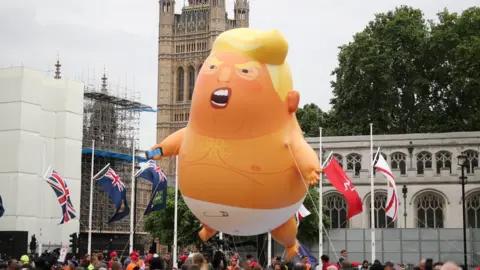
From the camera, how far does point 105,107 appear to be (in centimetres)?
6788

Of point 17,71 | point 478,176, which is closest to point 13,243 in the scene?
point 17,71

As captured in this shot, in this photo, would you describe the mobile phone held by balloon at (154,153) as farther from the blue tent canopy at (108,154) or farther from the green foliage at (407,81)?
the blue tent canopy at (108,154)

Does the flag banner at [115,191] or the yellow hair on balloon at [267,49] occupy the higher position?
the yellow hair on balloon at [267,49]

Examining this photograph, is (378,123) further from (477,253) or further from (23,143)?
(23,143)

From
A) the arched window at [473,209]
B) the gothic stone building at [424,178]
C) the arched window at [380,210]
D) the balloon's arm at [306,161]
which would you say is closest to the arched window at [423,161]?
the gothic stone building at [424,178]

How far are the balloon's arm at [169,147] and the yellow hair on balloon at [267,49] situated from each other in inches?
84.0

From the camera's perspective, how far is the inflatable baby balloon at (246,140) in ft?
50.2

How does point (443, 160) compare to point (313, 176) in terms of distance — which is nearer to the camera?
point (313, 176)

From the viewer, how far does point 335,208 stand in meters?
47.9

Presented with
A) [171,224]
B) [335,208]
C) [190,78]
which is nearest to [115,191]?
[171,224]

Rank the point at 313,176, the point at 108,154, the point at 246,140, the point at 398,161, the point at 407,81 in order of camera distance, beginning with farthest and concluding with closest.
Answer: the point at 108,154, the point at 407,81, the point at 398,161, the point at 246,140, the point at 313,176

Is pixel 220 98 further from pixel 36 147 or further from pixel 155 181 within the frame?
pixel 36 147

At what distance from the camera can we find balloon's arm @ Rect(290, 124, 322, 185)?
595 inches

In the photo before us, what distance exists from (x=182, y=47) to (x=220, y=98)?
335 ft
